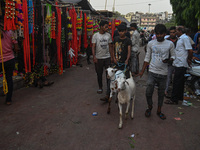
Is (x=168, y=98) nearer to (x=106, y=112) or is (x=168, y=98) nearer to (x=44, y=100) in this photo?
(x=106, y=112)

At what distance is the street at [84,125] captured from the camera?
312 centimetres

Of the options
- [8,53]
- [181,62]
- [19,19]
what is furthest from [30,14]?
[181,62]

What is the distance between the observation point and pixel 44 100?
17.0 feet

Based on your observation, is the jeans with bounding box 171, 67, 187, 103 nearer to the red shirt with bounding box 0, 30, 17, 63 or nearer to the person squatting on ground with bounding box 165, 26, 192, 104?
the person squatting on ground with bounding box 165, 26, 192, 104

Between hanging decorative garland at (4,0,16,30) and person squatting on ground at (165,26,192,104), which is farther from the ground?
hanging decorative garland at (4,0,16,30)

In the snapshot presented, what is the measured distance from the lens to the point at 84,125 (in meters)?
3.78

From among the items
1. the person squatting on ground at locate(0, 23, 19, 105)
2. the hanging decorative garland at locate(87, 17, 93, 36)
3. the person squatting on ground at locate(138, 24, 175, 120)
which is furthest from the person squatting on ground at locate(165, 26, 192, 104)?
the hanging decorative garland at locate(87, 17, 93, 36)

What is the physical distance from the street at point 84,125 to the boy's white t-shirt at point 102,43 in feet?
4.36

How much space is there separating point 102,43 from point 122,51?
931mm

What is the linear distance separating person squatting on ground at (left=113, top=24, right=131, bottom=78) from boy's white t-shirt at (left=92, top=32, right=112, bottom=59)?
26.3 inches

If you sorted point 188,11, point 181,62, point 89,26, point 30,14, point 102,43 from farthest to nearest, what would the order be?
1. point 188,11
2. point 89,26
3. point 30,14
4. point 102,43
5. point 181,62

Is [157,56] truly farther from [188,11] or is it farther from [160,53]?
[188,11]

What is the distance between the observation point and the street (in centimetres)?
312

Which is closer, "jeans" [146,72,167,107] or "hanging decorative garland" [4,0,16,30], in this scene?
"jeans" [146,72,167,107]
